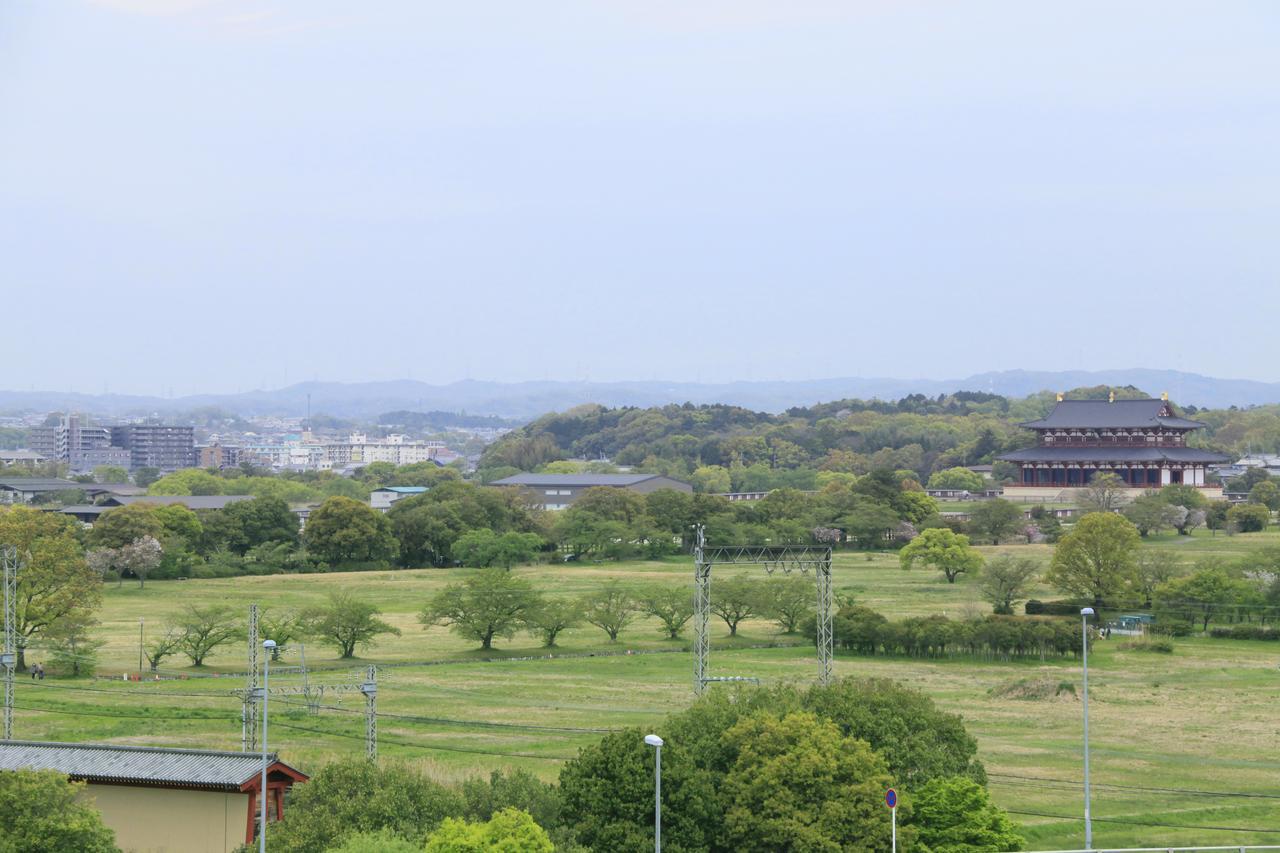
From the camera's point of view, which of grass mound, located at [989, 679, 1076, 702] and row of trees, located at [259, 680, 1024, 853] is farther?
grass mound, located at [989, 679, 1076, 702]

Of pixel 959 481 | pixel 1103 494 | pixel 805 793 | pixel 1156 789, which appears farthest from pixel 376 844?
pixel 959 481

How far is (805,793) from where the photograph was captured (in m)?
24.0

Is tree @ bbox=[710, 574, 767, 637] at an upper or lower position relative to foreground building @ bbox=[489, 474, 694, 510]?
lower

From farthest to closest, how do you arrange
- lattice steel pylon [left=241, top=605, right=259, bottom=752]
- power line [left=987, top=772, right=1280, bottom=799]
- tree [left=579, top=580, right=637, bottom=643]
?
tree [left=579, top=580, right=637, bottom=643]
power line [left=987, top=772, right=1280, bottom=799]
lattice steel pylon [left=241, top=605, right=259, bottom=752]

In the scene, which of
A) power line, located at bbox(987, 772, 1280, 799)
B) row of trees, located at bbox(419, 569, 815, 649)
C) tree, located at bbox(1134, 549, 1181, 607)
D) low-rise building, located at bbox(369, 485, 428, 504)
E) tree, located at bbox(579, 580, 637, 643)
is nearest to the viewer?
power line, located at bbox(987, 772, 1280, 799)

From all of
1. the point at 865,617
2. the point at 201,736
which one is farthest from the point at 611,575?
the point at 201,736

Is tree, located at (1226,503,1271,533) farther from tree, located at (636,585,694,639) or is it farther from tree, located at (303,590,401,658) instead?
tree, located at (303,590,401,658)

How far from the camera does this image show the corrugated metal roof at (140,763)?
77.9 feet

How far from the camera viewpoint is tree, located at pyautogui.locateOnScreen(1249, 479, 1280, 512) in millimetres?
93562

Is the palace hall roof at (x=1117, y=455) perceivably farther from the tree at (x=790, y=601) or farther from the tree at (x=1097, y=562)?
the tree at (x=790, y=601)

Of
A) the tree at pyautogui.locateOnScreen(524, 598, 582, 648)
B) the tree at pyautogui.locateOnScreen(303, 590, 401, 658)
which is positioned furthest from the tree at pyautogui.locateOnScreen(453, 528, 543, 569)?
the tree at pyautogui.locateOnScreen(303, 590, 401, 658)

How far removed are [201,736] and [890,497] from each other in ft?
182

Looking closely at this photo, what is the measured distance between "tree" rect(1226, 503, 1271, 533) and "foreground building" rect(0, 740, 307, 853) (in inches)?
2667

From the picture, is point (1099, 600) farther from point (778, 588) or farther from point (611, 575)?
point (611, 575)
